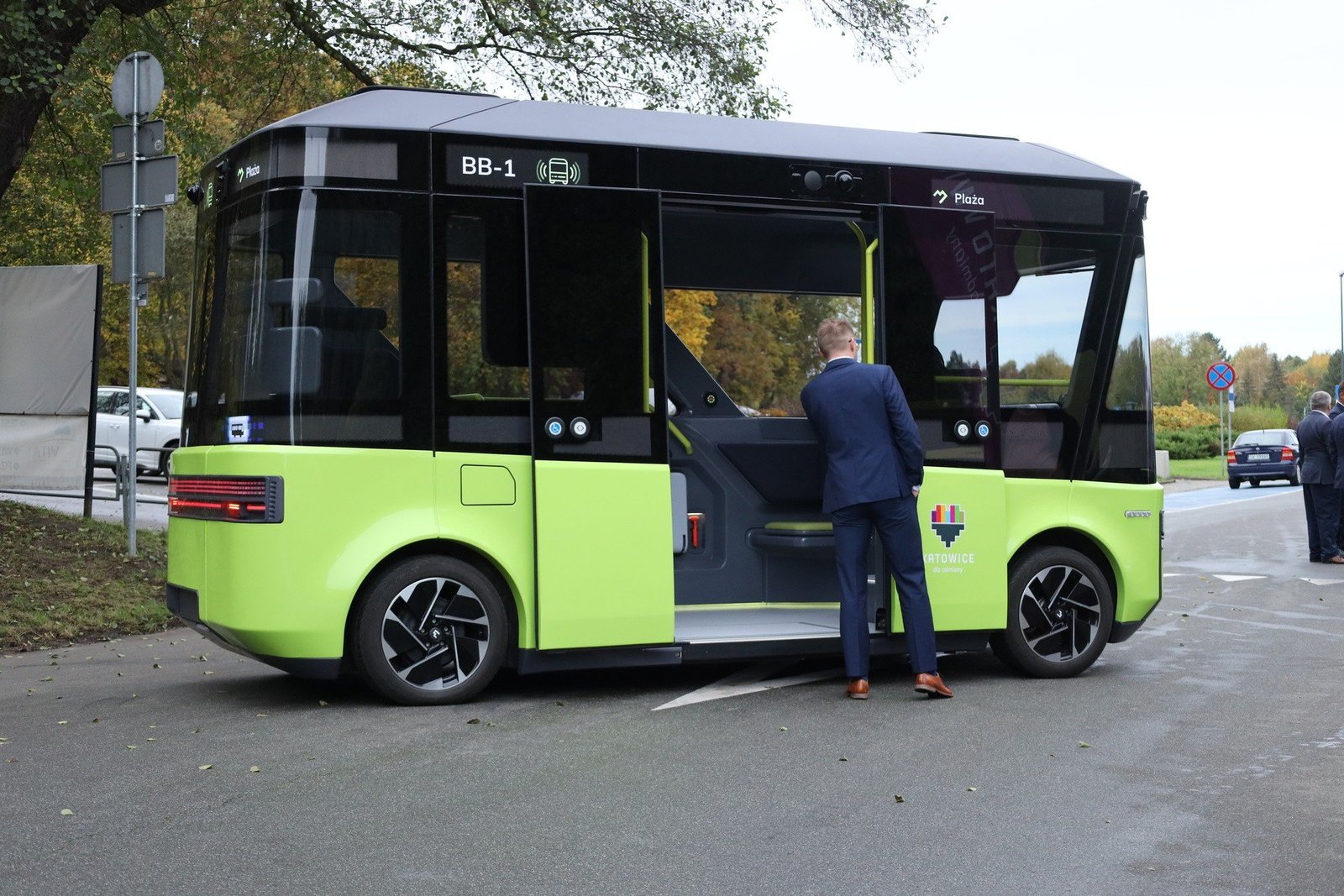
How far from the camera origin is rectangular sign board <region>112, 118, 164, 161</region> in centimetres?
1154

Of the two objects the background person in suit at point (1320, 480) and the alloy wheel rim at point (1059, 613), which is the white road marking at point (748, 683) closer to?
the alloy wheel rim at point (1059, 613)

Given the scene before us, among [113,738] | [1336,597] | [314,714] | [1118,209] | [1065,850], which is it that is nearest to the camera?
[1065,850]

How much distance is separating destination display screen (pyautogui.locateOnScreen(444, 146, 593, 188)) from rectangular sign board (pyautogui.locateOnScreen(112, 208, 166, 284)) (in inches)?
204

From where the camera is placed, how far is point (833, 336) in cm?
A: 771

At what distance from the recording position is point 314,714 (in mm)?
6887

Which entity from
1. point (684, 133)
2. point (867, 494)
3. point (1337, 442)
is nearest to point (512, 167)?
point (684, 133)

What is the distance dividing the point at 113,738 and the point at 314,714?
889mm

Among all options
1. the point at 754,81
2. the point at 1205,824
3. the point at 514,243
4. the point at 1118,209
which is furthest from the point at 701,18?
the point at 1205,824

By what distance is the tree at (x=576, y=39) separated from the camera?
16422 mm

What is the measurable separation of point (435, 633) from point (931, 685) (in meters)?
2.38

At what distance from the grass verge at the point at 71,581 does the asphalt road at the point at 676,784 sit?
1319 millimetres

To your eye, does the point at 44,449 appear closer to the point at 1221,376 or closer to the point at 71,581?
the point at 71,581

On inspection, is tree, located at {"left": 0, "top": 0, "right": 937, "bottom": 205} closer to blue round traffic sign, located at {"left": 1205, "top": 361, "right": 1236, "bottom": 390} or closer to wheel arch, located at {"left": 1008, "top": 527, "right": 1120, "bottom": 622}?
wheel arch, located at {"left": 1008, "top": 527, "right": 1120, "bottom": 622}

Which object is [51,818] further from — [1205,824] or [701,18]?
[701,18]
